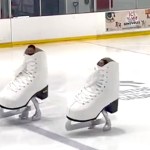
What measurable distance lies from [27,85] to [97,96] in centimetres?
53

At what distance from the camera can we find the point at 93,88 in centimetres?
352

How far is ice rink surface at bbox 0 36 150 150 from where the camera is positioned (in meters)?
3.38

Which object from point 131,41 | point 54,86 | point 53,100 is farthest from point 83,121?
point 131,41

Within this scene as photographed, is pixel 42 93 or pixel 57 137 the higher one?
pixel 42 93

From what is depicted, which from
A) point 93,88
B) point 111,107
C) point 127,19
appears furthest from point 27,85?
point 127,19

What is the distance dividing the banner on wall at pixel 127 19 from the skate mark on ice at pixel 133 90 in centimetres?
482

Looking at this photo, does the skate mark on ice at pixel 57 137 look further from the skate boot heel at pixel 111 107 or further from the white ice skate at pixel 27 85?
the skate boot heel at pixel 111 107

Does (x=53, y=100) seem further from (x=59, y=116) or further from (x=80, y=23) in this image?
(x=80, y=23)

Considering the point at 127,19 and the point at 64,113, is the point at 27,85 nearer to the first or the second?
the point at 64,113

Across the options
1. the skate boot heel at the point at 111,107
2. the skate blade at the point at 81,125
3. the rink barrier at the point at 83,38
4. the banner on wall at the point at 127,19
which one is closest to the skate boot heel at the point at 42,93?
the skate blade at the point at 81,125

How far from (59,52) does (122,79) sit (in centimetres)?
276

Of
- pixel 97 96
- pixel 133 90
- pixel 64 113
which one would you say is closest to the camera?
pixel 97 96

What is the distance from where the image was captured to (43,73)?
3812mm

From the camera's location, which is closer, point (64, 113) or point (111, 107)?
point (111, 107)
